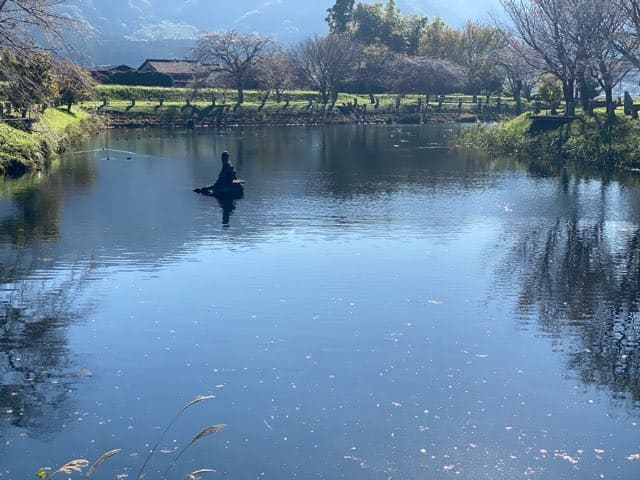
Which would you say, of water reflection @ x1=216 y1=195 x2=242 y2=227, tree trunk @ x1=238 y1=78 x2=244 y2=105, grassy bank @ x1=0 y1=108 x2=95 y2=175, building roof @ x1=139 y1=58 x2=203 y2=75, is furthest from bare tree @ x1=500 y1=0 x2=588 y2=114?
building roof @ x1=139 y1=58 x2=203 y2=75

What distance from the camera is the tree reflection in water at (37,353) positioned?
14828 millimetres

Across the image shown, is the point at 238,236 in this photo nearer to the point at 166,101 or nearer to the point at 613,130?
the point at 613,130

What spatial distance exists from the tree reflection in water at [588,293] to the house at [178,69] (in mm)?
76362

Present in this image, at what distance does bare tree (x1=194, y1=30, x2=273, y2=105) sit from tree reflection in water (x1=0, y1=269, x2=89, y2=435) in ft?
258

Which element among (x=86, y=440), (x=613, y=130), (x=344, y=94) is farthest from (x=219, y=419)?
(x=344, y=94)

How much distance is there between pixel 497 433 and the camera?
13930mm

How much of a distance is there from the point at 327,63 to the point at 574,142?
55.8m

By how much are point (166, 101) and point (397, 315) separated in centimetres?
7839

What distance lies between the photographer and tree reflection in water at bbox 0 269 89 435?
14.8 m

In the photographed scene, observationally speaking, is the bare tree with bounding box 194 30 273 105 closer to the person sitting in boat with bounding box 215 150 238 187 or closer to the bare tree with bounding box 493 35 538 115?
the bare tree with bounding box 493 35 538 115

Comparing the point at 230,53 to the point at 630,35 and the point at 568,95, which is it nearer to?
the point at 568,95

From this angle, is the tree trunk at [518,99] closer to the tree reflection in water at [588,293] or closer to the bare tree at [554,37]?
the bare tree at [554,37]

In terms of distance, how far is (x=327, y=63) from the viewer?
106 meters

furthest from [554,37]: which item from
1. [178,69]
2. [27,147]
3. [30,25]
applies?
[178,69]
